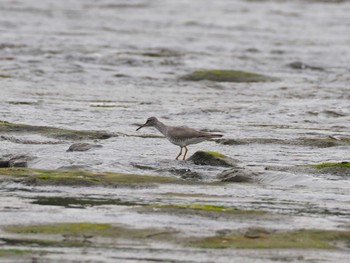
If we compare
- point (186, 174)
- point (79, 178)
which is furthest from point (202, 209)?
point (186, 174)

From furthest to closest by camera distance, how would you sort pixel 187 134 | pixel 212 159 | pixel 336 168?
pixel 187 134, pixel 212 159, pixel 336 168

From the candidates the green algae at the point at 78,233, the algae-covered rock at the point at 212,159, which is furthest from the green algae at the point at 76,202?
the algae-covered rock at the point at 212,159

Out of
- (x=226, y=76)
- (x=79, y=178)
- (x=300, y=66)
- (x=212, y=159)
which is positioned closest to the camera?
(x=79, y=178)

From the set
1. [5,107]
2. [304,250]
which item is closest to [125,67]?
[5,107]

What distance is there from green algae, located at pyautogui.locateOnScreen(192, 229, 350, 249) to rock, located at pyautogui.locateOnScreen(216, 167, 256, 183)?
3105 mm

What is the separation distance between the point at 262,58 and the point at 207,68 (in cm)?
432

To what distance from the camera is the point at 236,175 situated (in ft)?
51.4

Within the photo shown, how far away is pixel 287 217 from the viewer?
13.2m

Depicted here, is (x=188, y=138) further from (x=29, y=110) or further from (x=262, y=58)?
(x=262, y=58)

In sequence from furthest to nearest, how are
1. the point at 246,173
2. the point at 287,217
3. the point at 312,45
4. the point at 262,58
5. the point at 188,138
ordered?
the point at 312,45 → the point at 262,58 → the point at 188,138 → the point at 246,173 → the point at 287,217

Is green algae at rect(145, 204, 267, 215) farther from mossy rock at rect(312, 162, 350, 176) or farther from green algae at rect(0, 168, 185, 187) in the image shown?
mossy rock at rect(312, 162, 350, 176)

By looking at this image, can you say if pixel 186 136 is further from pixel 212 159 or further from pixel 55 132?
pixel 55 132

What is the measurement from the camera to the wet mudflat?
12102 millimetres

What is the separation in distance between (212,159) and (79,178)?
291 centimetres
